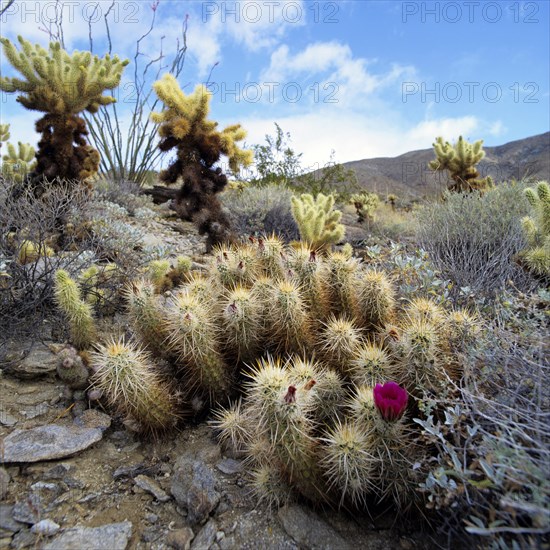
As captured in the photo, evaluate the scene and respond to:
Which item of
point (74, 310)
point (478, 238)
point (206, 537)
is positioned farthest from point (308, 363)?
point (478, 238)

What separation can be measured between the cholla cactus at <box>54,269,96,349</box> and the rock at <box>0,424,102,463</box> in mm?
810

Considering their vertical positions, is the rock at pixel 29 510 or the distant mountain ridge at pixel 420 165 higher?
the distant mountain ridge at pixel 420 165

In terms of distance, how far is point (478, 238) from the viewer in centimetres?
541

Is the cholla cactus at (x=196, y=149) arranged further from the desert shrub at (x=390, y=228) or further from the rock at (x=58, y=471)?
the desert shrub at (x=390, y=228)

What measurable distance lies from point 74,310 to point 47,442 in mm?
1048

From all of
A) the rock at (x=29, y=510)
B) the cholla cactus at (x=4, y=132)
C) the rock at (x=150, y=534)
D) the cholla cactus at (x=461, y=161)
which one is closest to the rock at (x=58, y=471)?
the rock at (x=29, y=510)

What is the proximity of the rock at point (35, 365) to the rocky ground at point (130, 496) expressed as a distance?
0.18 metres

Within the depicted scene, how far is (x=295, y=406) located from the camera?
1.79m

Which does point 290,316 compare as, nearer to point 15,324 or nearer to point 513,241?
point 15,324

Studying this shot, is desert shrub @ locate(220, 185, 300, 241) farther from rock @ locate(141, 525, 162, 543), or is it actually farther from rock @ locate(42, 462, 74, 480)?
rock @ locate(141, 525, 162, 543)

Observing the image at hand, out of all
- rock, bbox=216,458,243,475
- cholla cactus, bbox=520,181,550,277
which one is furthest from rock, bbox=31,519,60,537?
cholla cactus, bbox=520,181,550,277

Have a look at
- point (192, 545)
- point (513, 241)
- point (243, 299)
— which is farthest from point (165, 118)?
point (192, 545)

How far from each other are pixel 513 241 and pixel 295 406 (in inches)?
167

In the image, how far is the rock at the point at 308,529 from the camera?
1.88 meters
